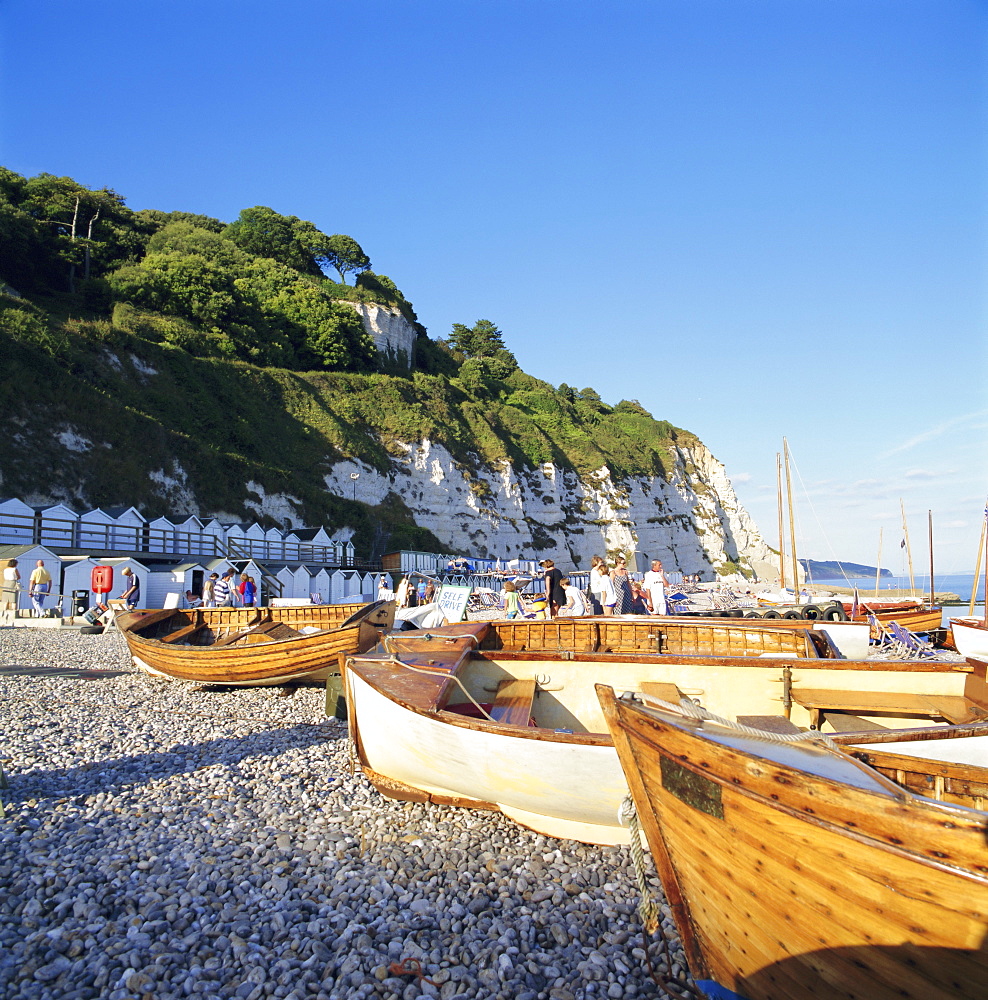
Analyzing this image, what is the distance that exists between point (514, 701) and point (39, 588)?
23.5m

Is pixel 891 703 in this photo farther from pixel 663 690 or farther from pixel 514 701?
pixel 514 701

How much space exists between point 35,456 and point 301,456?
21.0 metres

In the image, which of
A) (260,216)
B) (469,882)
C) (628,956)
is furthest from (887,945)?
(260,216)

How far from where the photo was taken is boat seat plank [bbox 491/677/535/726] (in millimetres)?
6731

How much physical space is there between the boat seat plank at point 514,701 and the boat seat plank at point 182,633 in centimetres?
861

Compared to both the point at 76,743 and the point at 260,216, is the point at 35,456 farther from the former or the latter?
the point at 260,216

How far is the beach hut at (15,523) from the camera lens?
1040 inches

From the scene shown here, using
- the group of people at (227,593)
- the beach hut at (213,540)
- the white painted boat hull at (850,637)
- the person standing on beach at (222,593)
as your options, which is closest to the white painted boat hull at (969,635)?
the white painted boat hull at (850,637)

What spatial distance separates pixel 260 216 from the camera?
8325 centimetres

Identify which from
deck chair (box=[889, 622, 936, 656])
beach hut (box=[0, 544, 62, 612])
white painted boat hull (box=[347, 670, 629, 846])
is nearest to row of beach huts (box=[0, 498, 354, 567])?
beach hut (box=[0, 544, 62, 612])

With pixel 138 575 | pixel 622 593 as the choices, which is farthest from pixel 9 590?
pixel 622 593

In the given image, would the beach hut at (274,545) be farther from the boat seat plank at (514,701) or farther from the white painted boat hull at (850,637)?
the boat seat plank at (514,701)

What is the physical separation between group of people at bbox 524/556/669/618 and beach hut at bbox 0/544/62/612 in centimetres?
1992

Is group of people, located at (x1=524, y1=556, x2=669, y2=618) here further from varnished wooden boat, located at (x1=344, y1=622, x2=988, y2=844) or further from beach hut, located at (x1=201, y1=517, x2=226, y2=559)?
beach hut, located at (x1=201, y1=517, x2=226, y2=559)
